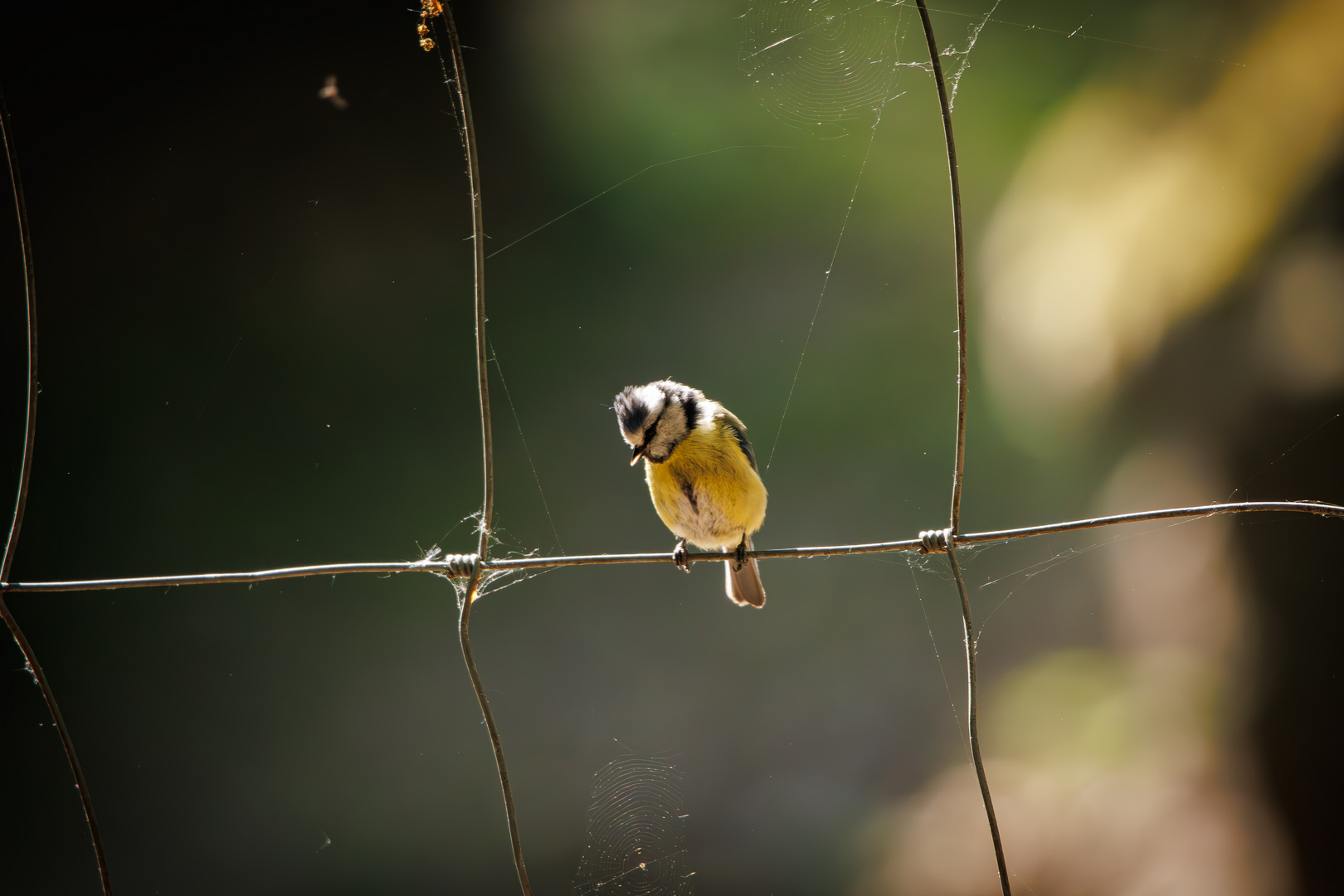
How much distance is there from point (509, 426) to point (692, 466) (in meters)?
2.00

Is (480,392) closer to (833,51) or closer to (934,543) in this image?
(934,543)

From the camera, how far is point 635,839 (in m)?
3.01

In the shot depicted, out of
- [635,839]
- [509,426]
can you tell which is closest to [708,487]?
[635,839]

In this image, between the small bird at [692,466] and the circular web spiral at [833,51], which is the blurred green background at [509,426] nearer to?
the circular web spiral at [833,51]

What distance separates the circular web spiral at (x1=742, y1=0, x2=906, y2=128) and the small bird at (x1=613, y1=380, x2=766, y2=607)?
0.85 meters

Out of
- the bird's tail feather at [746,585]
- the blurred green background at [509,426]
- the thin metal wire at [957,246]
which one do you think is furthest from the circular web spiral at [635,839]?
the thin metal wire at [957,246]

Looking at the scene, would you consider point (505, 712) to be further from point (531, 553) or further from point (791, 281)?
point (791, 281)

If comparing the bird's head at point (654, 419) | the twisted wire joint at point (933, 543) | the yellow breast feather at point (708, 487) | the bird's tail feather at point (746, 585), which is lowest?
the twisted wire joint at point (933, 543)

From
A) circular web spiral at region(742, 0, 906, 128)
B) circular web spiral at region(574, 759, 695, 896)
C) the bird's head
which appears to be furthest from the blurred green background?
the bird's head

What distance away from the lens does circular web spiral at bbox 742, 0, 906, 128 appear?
6.34ft

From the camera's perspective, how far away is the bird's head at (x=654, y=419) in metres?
1.92

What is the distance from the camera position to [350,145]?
337cm

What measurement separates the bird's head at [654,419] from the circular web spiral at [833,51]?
0.85 metres

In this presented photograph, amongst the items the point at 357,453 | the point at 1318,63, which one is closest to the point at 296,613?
the point at 357,453
